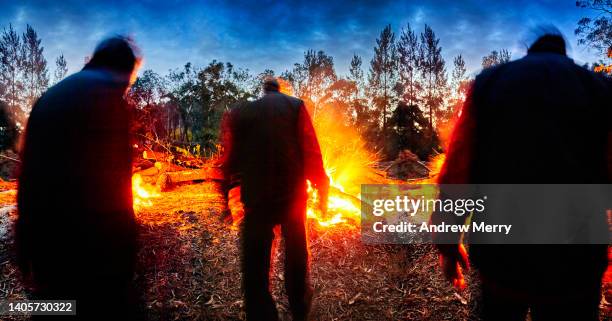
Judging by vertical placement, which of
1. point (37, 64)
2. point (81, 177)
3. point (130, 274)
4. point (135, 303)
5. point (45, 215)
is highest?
point (37, 64)

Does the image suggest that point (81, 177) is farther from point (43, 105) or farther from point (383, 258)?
point (383, 258)

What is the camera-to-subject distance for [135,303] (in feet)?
5.84

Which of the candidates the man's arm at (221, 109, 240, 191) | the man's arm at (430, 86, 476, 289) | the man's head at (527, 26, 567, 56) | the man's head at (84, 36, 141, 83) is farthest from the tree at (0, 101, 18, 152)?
the man's head at (527, 26, 567, 56)

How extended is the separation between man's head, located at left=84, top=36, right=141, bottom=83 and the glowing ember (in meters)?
4.71

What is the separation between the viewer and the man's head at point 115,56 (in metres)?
1.89

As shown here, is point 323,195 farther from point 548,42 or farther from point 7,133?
point 7,133

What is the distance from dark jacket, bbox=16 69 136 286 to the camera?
5.16ft

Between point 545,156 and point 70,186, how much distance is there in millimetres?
2355

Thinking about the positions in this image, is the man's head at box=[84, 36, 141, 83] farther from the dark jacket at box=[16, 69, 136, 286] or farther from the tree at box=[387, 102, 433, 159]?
the tree at box=[387, 102, 433, 159]

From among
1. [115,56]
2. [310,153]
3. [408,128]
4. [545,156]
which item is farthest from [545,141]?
[408,128]

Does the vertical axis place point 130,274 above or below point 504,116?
below

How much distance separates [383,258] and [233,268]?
223 centimetres

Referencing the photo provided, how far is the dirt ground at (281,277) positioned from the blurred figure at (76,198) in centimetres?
100

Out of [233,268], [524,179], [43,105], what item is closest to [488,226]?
[524,179]
